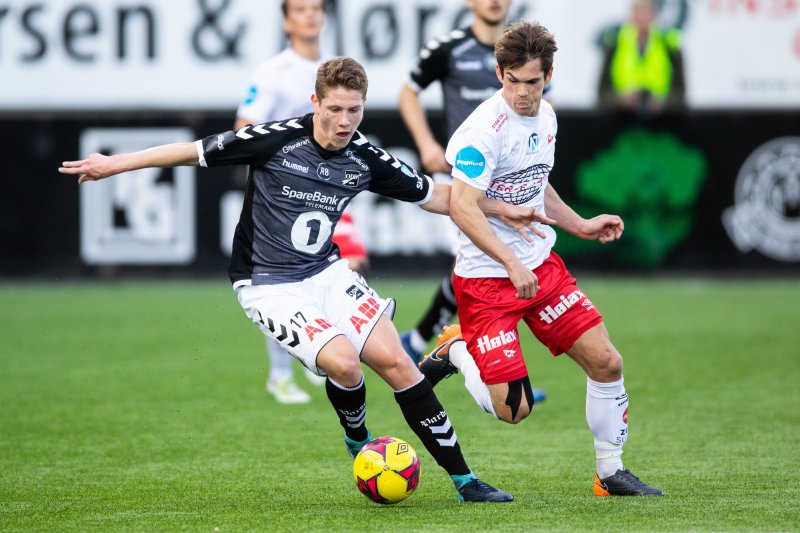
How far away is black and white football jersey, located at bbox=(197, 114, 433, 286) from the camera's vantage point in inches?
229

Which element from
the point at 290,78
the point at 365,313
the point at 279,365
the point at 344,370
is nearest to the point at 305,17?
the point at 290,78

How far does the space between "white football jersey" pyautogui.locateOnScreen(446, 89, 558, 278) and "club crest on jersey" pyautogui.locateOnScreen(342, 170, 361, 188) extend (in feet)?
1.40

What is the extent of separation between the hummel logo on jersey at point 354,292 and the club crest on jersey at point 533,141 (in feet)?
3.38

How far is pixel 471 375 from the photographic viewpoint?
20.0 ft

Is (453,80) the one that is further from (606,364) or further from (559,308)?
(606,364)

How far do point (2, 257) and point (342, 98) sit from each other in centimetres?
1119

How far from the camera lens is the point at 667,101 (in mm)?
15961

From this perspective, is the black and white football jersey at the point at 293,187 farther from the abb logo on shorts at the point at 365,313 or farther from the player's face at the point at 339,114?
the abb logo on shorts at the point at 365,313

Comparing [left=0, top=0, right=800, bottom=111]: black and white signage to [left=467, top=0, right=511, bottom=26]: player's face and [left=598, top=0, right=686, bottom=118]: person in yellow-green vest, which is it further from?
[left=467, top=0, right=511, bottom=26]: player's face

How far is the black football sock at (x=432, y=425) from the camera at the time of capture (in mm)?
5602

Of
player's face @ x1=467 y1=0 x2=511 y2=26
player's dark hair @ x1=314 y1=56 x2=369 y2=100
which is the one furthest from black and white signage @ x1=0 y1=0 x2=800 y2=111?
player's dark hair @ x1=314 y1=56 x2=369 y2=100

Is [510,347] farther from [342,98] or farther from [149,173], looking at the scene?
[149,173]

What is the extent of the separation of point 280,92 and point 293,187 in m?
2.56

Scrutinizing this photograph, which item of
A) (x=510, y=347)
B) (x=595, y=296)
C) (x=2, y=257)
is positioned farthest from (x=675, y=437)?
(x=2, y=257)
